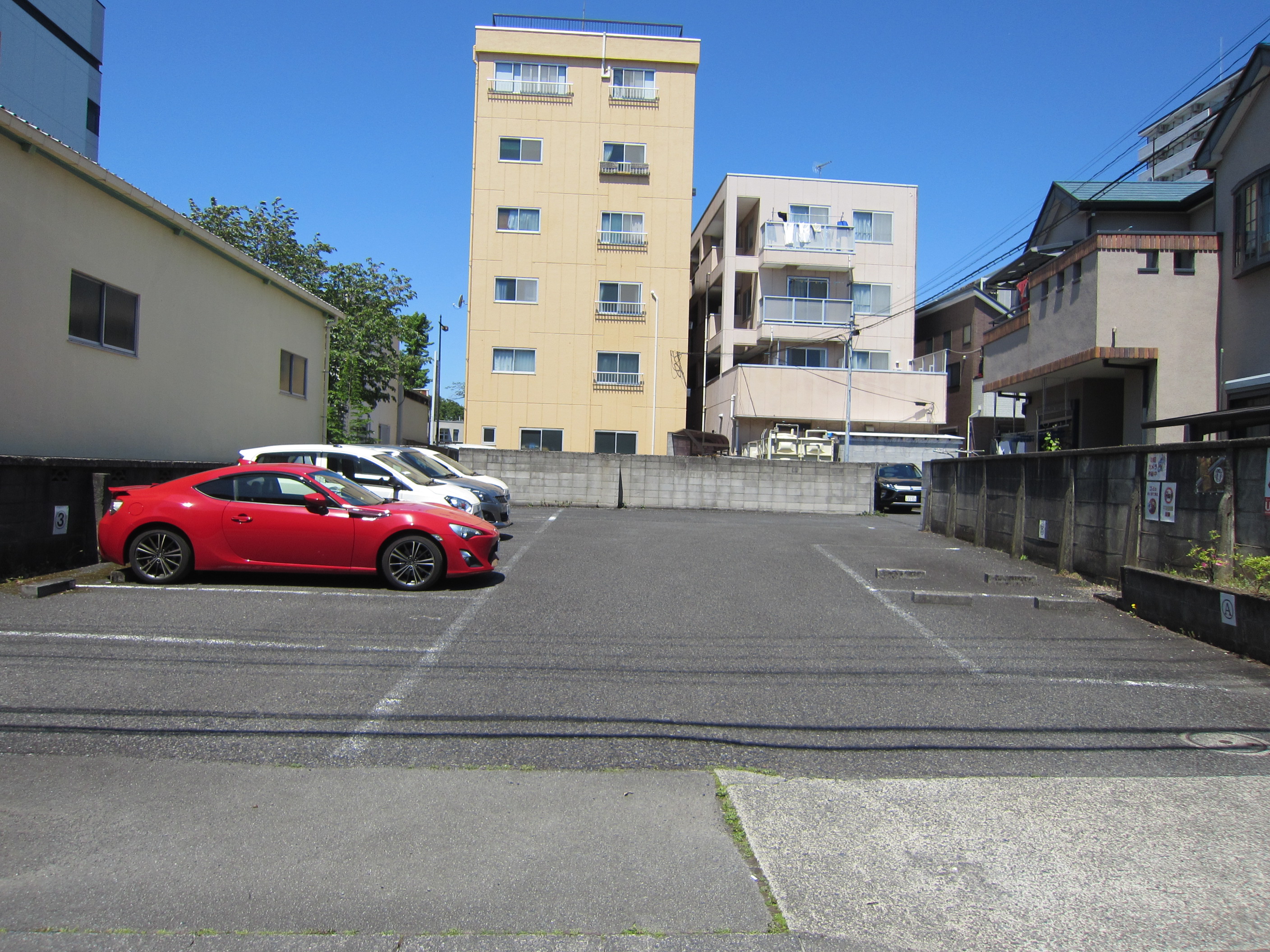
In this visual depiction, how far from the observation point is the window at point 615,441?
3256 centimetres

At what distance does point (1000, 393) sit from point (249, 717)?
21.0 meters

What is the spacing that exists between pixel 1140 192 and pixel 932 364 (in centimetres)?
1572

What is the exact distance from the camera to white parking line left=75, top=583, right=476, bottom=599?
9.03 metres

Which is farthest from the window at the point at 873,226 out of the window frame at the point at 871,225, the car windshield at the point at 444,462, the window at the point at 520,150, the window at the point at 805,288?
the car windshield at the point at 444,462

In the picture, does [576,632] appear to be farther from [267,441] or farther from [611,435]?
[611,435]

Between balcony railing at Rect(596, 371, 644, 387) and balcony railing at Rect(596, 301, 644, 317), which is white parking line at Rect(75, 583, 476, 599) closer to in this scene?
balcony railing at Rect(596, 371, 644, 387)

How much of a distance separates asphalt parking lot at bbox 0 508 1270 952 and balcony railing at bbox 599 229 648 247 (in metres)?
25.5

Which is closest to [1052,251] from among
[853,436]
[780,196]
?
[853,436]

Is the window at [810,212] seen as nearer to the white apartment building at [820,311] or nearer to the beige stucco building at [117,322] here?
the white apartment building at [820,311]

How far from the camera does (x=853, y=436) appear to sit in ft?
103

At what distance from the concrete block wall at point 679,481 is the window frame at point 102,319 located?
11.4 meters

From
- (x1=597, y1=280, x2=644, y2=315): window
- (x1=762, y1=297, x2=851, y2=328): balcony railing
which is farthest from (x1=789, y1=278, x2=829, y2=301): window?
(x1=597, y1=280, x2=644, y2=315): window

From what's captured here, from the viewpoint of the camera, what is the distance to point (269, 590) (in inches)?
360

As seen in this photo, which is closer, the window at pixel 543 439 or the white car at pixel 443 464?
the white car at pixel 443 464
